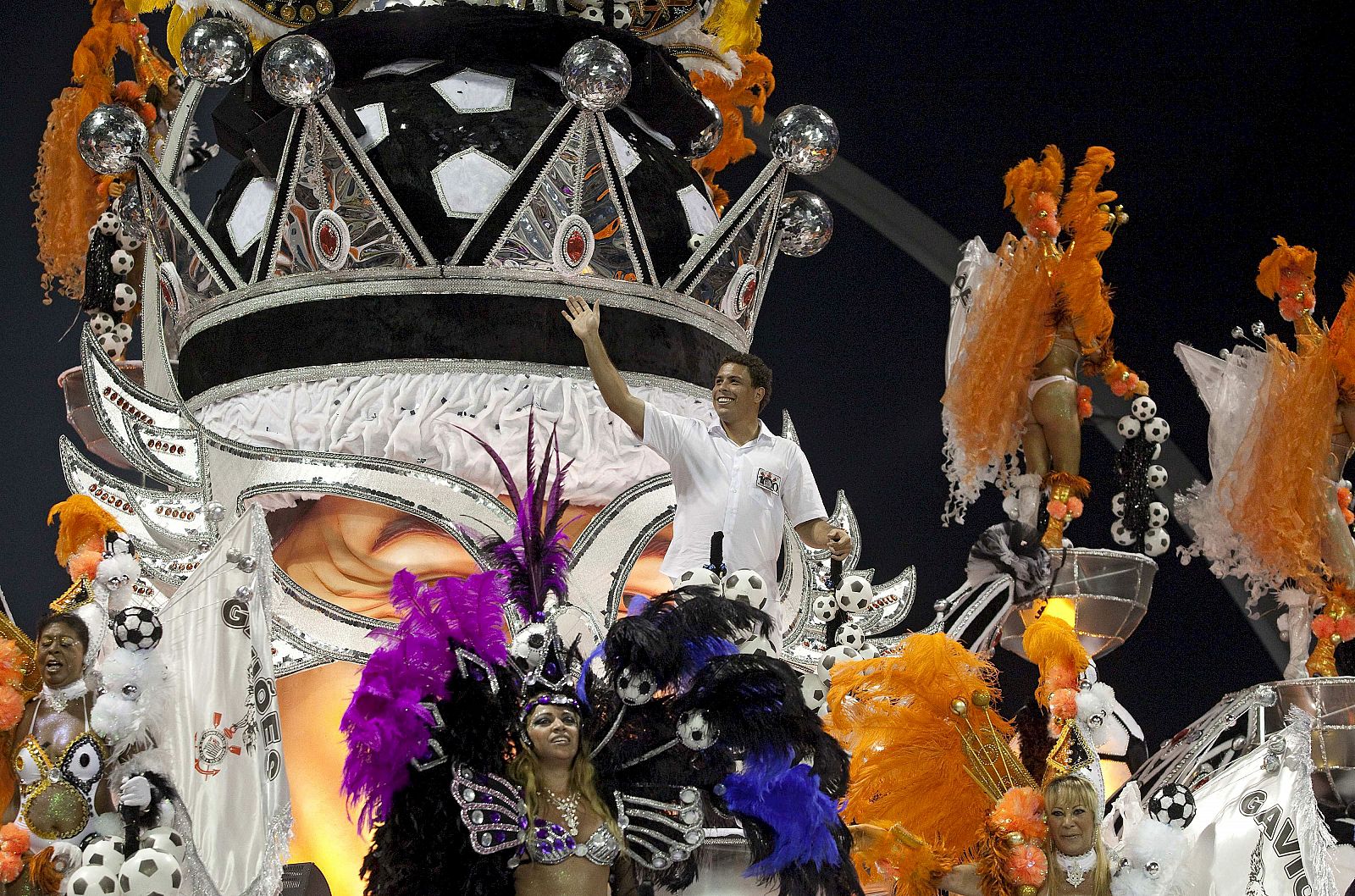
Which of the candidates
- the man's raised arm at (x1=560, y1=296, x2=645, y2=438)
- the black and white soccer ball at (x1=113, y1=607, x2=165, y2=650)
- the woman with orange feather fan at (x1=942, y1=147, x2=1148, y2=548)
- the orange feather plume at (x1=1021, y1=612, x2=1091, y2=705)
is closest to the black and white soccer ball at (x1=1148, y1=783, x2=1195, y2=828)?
the orange feather plume at (x1=1021, y1=612, x2=1091, y2=705)

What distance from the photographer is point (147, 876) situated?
10.8 feet

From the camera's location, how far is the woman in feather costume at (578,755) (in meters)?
3.14

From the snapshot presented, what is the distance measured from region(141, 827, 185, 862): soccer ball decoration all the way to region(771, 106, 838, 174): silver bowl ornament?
277 cm

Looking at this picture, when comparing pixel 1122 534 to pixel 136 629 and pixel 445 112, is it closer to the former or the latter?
pixel 445 112

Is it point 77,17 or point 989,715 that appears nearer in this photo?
point 989,715

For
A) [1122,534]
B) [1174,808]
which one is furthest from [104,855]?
[1122,534]

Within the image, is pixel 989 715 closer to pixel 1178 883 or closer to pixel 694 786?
pixel 1178 883

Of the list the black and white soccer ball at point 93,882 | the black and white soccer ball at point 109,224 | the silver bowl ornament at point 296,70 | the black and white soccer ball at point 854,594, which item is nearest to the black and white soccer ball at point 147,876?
the black and white soccer ball at point 93,882

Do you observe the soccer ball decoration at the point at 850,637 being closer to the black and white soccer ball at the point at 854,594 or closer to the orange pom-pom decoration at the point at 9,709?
the black and white soccer ball at the point at 854,594

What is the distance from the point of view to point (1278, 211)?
22.4ft

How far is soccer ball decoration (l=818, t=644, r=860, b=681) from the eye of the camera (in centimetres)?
436

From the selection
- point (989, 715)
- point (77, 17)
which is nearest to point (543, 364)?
point (989, 715)

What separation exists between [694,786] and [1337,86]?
4.85m

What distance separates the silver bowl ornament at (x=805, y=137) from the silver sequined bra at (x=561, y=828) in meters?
2.48
